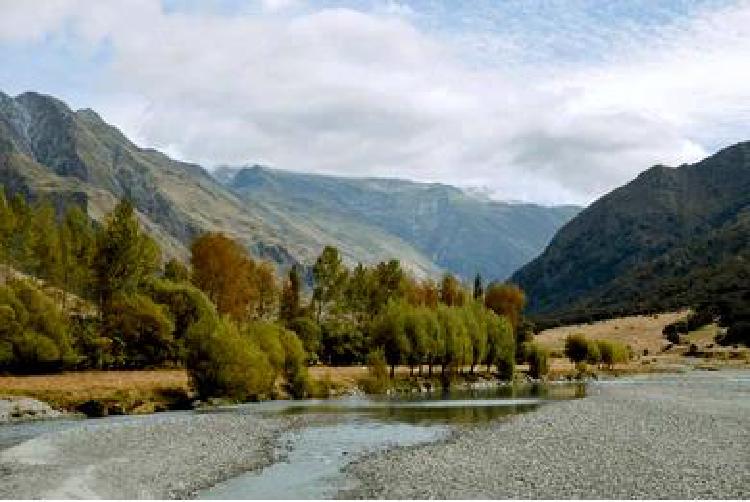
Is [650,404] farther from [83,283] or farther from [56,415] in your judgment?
[83,283]

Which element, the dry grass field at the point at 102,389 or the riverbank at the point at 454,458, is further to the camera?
the dry grass field at the point at 102,389

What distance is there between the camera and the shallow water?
4166 cm

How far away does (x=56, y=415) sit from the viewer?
8275 centimetres

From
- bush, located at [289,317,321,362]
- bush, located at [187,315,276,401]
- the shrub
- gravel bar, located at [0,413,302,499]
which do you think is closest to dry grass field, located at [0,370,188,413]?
bush, located at [187,315,276,401]

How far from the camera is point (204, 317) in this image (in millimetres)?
102625

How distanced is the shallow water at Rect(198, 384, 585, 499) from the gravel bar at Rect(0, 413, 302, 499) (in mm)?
1948

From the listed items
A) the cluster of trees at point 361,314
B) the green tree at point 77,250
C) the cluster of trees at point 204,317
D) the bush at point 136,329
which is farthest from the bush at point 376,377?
the green tree at point 77,250

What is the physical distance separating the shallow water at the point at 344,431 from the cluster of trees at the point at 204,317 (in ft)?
25.3

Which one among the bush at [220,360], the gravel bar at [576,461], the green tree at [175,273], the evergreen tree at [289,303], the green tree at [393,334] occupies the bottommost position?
the gravel bar at [576,461]

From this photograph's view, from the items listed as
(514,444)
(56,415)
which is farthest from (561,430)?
(56,415)

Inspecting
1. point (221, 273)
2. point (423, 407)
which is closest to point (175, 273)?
point (221, 273)

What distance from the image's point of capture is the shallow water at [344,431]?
41656 mm

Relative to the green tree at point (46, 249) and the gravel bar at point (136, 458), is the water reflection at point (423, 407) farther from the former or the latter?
the green tree at point (46, 249)

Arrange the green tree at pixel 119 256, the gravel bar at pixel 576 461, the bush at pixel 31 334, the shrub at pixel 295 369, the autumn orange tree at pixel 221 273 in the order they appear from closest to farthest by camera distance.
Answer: the gravel bar at pixel 576 461
the bush at pixel 31 334
the shrub at pixel 295 369
the green tree at pixel 119 256
the autumn orange tree at pixel 221 273
